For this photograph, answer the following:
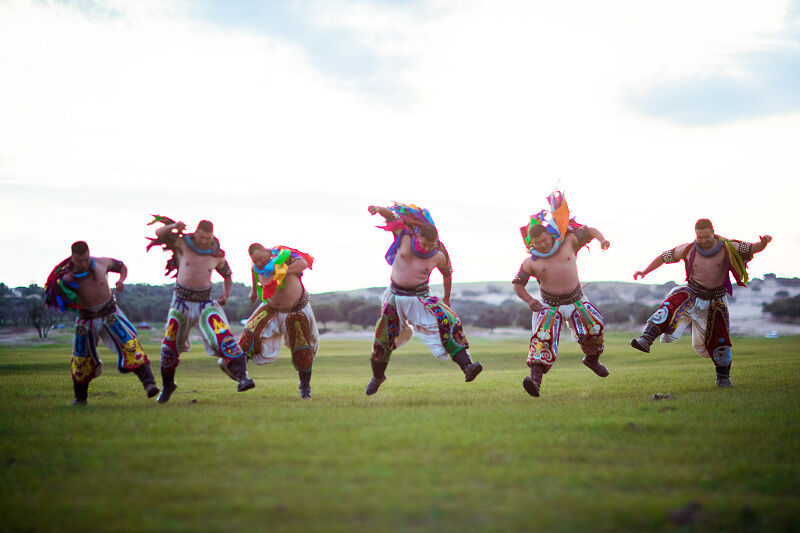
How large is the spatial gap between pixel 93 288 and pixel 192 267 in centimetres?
140

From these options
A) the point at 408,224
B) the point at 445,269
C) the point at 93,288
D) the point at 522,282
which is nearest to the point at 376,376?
the point at 445,269

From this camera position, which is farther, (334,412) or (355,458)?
(334,412)

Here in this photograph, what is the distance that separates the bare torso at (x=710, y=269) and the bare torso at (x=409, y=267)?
13.1 feet

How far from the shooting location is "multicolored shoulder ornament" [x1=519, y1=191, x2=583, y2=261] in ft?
33.6

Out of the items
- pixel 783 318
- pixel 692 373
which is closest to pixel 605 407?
pixel 692 373

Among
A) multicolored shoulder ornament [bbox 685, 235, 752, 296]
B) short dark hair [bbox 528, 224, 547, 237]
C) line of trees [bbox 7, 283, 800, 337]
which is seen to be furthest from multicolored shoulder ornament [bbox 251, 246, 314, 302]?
line of trees [bbox 7, 283, 800, 337]

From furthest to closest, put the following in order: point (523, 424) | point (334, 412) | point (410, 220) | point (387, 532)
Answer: point (410, 220)
point (334, 412)
point (523, 424)
point (387, 532)

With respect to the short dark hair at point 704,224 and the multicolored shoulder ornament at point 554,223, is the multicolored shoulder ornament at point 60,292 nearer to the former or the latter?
the multicolored shoulder ornament at point 554,223

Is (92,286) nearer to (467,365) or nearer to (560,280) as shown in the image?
(467,365)

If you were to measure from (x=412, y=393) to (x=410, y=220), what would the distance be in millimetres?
2705

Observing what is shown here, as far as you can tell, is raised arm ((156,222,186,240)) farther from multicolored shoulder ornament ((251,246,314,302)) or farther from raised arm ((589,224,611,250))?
raised arm ((589,224,611,250))

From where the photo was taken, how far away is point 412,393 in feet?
35.3

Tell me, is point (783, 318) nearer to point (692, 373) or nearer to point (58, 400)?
point (692, 373)

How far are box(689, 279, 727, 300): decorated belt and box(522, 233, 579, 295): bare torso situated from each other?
1.90 metres
